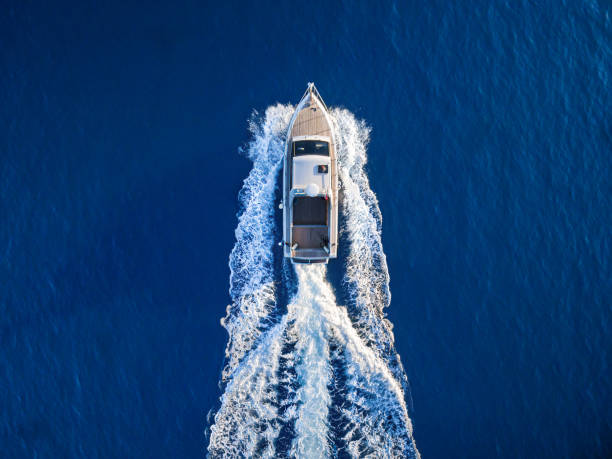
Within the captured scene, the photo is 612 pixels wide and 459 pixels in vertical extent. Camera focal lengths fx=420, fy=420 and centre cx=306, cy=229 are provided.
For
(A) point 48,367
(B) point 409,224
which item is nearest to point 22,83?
A: (A) point 48,367

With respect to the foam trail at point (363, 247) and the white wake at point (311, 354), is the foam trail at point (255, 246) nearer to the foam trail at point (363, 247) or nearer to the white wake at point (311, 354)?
the white wake at point (311, 354)

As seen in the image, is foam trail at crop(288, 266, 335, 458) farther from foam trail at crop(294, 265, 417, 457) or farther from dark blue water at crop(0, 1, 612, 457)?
dark blue water at crop(0, 1, 612, 457)

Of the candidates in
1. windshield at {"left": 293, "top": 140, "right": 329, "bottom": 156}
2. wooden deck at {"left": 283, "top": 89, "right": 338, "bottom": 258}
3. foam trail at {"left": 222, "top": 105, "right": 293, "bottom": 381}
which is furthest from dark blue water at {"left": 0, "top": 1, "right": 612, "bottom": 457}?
windshield at {"left": 293, "top": 140, "right": 329, "bottom": 156}

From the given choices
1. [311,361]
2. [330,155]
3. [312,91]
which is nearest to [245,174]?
[330,155]

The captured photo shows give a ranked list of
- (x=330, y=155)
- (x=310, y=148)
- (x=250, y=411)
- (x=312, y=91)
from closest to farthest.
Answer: (x=310, y=148)
(x=330, y=155)
(x=250, y=411)
(x=312, y=91)

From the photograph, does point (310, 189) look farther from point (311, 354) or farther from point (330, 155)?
point (311, 354)
